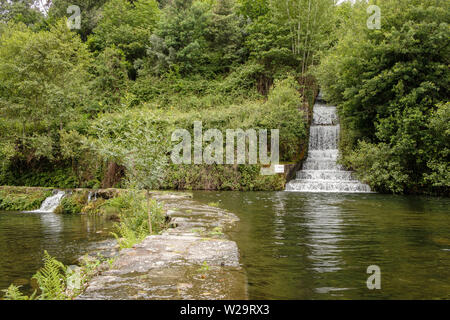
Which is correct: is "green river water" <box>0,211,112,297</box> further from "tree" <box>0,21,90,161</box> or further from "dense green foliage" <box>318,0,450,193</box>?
"dense green foliage" <box>318,0,450,193</box>

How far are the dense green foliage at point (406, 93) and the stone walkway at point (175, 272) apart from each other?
1349cm

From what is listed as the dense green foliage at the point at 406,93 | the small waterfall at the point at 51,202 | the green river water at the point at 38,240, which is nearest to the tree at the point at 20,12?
the small waterfall at the point at 51,202

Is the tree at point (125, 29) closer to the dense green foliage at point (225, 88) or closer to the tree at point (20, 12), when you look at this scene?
the dense green foliage at point (225, 88)

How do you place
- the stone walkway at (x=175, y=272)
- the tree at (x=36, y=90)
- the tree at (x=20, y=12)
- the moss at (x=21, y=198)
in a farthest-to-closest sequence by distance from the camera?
the tree at (x=20, y=12)
the tree at (x=36, y=90)
the moss at (x=21, y=198)
the stone walkway at (x=175, y=272)

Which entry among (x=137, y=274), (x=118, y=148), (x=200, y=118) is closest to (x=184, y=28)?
(x=200, y=118)

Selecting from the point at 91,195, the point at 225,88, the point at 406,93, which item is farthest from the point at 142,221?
the point at 225,88

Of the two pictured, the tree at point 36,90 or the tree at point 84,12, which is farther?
the tree at point 84,12

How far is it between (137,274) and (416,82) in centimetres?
1776

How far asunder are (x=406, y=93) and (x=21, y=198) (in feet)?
62.6

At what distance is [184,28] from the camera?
30.2 metres

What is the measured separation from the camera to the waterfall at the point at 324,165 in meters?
17.5

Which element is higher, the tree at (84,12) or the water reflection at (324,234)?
the tree at (84,12)

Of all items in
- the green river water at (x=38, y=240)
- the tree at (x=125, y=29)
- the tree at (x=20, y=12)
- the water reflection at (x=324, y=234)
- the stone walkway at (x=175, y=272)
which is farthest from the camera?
the tree at (x=20, y=12)
